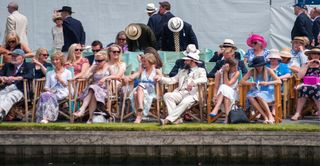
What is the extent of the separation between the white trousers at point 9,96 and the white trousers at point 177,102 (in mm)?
2498

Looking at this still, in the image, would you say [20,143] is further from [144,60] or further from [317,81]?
[317,81]

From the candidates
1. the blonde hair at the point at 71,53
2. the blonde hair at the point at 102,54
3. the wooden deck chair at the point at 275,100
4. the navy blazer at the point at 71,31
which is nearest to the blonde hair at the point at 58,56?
the blonde hair at the point at 102,54

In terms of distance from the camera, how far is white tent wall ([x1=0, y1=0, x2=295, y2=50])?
2359 centimetres

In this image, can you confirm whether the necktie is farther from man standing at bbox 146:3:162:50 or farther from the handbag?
the handbag

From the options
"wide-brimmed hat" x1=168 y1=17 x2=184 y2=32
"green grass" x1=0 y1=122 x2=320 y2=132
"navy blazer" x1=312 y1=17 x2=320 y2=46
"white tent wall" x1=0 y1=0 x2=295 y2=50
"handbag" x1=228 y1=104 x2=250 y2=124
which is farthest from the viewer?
"white tent wall" x1=0 y1=0 x2=295 y2=50

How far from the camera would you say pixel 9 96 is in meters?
18.9

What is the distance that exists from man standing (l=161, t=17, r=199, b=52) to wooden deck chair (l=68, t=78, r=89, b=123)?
2.46 metres

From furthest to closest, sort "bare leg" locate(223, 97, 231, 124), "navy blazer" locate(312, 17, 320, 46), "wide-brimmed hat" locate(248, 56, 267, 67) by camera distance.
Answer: "navy blazer" locate(312, 17, 320, 46) < "wide-brimmed hat" locate(248, 56, 267, 67) < "bare leg" locate(223, 97, 231, 124)

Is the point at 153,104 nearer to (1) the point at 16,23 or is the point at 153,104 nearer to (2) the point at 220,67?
(2) the point at 220,67

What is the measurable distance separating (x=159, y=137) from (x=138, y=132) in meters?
0.34

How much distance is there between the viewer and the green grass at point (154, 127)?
56.6ft

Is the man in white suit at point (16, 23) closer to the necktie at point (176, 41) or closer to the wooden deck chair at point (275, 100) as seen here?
the necktie at point (176, 41)

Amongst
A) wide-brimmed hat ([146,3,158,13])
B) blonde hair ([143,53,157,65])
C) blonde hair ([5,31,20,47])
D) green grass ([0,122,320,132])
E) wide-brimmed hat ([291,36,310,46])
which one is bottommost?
green grass ([0,122,320,132])

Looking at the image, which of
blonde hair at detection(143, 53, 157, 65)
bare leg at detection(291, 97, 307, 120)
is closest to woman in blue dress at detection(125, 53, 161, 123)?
blonde hair at detection(143, 53, 157, 65)
